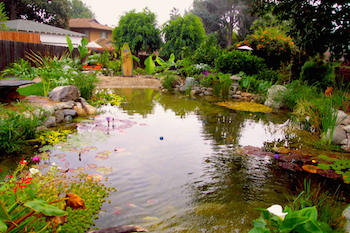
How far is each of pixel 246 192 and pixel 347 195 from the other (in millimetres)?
1181

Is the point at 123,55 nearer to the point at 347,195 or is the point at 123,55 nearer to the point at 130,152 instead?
the point at 130,152

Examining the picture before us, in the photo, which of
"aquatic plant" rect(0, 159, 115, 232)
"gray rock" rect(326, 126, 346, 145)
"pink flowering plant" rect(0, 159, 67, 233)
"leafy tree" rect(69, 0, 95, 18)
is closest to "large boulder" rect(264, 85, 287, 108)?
"gray rock" rect(326, 126, 346, 145)

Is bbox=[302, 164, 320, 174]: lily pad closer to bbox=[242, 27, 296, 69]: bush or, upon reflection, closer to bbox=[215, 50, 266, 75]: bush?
bbox=[215, 50, 266, 75]: bush

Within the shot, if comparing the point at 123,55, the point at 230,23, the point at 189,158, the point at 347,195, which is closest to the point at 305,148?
the point at 347,195

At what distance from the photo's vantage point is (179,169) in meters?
3.90

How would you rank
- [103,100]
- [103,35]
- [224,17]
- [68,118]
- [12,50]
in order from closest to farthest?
1. [68,118]
2. [103,100]
3. [12,50]
4. [224,17]
5. [103,35]

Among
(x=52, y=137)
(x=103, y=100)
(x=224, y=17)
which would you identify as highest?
(x=224, y=17)

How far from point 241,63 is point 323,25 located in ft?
29.8

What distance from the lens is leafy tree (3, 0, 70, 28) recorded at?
2791 centimetres

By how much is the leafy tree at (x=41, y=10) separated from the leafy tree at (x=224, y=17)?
16.0 meters

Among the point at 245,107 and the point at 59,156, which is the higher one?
the point at 245,107

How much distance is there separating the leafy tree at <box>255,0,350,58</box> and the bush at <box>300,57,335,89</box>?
7.33 meters

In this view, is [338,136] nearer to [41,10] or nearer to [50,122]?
[50,122]

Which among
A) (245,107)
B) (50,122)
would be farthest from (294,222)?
(245,107)
